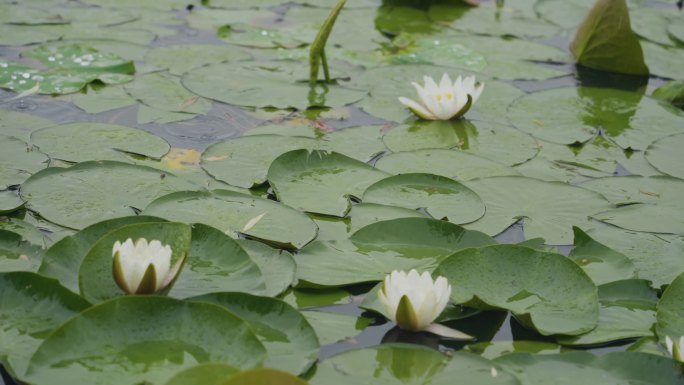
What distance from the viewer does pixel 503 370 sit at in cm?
198

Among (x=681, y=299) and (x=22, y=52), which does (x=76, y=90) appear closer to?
(x=22, y=52)

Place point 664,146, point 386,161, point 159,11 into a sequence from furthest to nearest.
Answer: point 159,11 < point 664,146 < point 386,161

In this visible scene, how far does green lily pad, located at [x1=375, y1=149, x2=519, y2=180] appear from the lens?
305 centimetres

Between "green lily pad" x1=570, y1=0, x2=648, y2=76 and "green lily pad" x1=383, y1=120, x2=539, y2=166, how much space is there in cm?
99

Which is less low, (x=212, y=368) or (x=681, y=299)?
(x=212, y=368)

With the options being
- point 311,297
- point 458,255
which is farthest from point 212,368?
point 458,255

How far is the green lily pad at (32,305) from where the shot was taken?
2002mm

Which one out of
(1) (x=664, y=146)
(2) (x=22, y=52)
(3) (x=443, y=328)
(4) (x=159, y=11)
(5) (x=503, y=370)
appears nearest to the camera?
(5) (x=503, y=370)

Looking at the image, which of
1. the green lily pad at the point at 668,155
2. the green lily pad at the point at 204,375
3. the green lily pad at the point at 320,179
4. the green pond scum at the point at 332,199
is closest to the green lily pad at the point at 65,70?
the green pond scum at the point at 332,199

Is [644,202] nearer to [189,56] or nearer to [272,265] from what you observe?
[272,265]

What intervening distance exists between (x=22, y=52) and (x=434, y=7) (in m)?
2.30

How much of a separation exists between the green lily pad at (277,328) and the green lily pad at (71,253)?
13.3 inches

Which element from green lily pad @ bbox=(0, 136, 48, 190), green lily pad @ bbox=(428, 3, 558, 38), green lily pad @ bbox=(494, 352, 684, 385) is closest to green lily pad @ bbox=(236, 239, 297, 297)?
green lily pad @ bbox=(494, 352, 684, 385)

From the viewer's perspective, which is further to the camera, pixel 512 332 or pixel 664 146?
pixel 664 146
